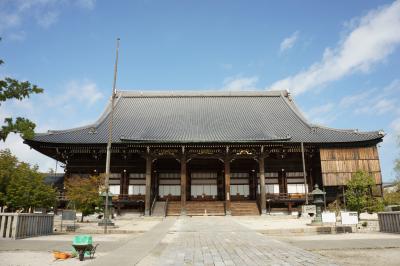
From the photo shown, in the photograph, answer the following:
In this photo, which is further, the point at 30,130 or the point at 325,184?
the point at 325,184

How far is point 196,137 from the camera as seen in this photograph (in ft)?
96.5

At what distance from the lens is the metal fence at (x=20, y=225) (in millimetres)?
12078

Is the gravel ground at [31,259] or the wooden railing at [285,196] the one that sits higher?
the wooden railing at [285,196]

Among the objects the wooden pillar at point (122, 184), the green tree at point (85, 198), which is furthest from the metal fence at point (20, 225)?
the wooden pillar at point (122, 184)

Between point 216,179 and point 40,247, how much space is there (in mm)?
23433

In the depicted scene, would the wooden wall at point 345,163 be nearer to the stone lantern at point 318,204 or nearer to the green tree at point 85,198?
the stone lantern at point 318,204

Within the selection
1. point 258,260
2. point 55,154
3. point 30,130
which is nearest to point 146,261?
point 258,260

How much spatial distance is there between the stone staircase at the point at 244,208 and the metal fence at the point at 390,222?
45.2 feet

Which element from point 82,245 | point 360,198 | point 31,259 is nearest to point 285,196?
point 360,198

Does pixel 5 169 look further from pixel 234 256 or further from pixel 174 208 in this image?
pixel 234 256

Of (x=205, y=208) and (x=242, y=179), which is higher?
(x=242, y=179)

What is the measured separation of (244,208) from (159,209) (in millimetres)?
7564

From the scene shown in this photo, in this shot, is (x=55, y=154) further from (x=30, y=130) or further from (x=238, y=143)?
(x=30, y=130)

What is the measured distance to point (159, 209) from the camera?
27969 millimetres
